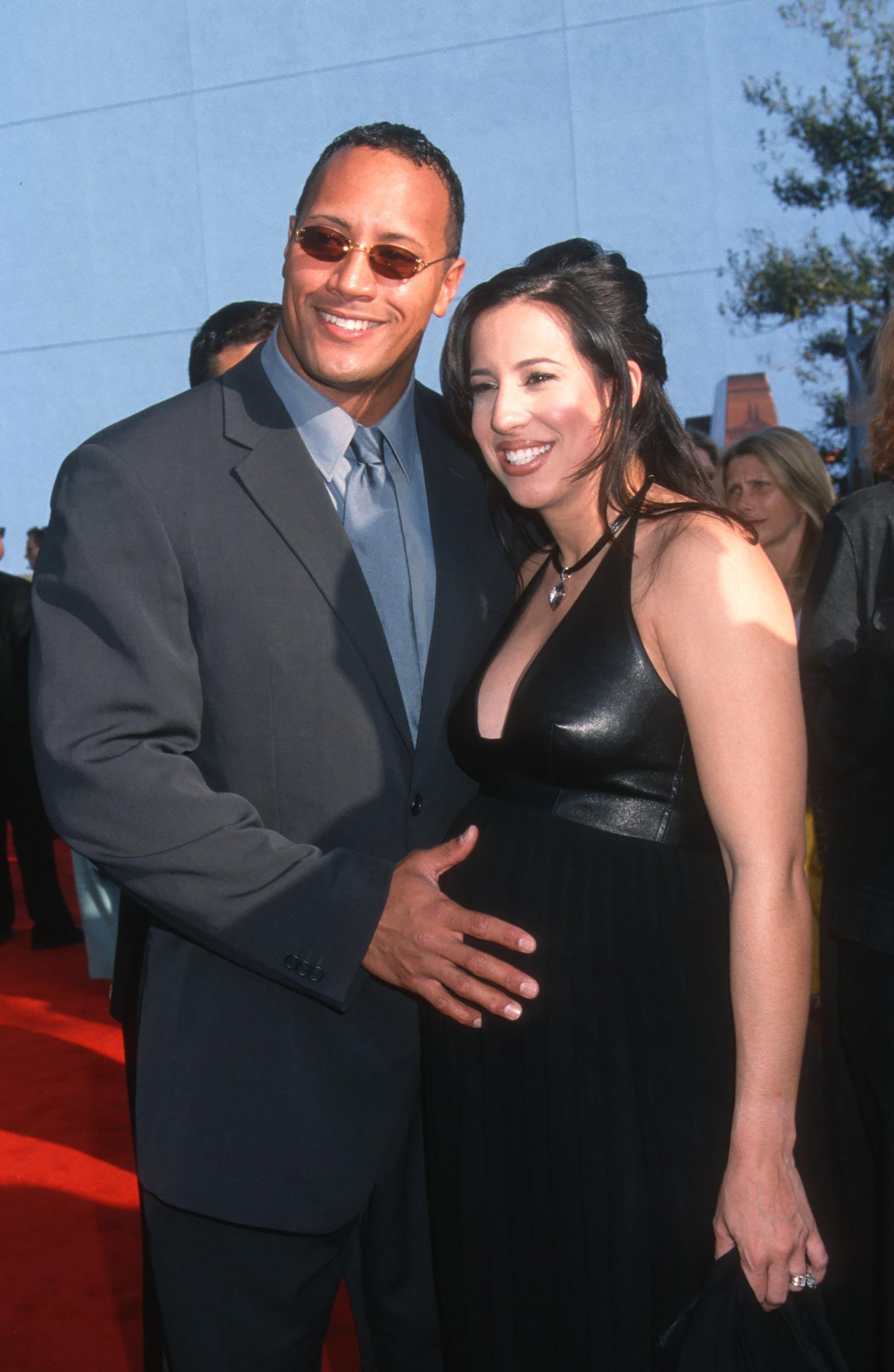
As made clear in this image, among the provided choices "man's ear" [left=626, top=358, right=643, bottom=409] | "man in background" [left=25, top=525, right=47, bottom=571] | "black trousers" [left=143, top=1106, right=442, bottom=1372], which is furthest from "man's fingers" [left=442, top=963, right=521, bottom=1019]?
"man in background" [left=25, top=525, right=47, bottom=571]

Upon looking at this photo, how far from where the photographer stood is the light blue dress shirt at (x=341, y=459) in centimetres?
181

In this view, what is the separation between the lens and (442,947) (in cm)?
149

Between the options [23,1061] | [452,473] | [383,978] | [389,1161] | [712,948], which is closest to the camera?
[383,978]

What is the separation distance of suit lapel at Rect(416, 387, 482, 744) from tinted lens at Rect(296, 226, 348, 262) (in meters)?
0.32

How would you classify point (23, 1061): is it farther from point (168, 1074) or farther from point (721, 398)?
point (721, 398)

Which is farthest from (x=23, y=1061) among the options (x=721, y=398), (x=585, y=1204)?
(x=721, y=398)

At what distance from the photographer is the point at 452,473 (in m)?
2.04

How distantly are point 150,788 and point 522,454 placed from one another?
0.79 m

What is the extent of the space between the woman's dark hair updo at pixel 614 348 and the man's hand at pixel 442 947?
66cm

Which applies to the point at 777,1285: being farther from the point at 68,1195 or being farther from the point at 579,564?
the point at 68,1195

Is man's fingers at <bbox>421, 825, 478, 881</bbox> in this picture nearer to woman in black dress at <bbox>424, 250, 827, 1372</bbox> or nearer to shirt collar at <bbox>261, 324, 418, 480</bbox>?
woman in black dress at <bbox>424, 250, 827, 1372</bbox>

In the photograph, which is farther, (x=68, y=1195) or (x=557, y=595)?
(x=68, y=1195)

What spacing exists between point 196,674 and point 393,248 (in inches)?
29.4

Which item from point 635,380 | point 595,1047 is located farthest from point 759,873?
point 635,380
